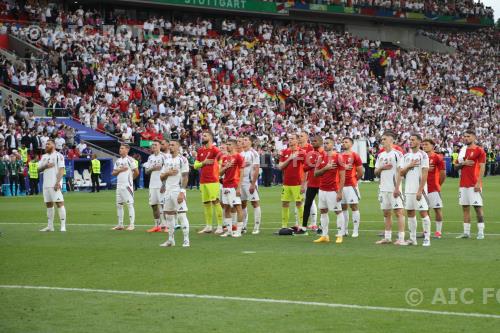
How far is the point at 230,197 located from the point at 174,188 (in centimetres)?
282

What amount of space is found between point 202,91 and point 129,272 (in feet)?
121

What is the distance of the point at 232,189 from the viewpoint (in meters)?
19.6

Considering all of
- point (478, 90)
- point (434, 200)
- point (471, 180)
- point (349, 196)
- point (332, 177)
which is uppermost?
point (478, 90)

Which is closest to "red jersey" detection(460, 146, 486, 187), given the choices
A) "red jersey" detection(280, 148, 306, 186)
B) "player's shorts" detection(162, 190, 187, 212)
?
"red jersey" detection(280, 148, 306, 186)

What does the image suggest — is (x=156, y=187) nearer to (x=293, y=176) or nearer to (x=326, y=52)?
(x=293, y=176)

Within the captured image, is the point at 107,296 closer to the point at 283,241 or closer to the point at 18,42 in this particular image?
the point at 283,241

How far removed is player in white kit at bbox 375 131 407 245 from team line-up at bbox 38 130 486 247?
18mm

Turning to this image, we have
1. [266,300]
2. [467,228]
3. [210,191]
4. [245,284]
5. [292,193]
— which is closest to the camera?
[266,300]

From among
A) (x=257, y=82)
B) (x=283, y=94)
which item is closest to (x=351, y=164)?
(x=257, y=82)

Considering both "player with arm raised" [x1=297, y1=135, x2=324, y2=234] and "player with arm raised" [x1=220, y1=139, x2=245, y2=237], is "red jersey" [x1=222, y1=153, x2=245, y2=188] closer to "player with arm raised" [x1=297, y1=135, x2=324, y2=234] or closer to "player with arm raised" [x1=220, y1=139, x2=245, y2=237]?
Result: "player with arm raised" [x1=220, y1=139, x2=245, y2=237]

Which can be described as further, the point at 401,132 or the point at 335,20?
the point at 335,20

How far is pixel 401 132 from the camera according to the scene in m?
56.6

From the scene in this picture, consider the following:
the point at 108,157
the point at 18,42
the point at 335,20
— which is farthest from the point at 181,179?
the point at 335,20

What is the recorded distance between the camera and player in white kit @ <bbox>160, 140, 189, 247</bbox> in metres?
16.8
